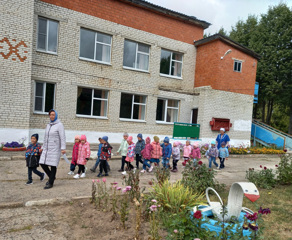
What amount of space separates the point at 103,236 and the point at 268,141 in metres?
19.1

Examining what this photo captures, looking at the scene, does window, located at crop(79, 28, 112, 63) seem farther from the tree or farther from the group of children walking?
the tree

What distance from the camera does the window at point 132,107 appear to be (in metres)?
14.8

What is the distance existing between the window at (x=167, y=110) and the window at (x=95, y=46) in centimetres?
458

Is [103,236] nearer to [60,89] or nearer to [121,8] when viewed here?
[60,89]

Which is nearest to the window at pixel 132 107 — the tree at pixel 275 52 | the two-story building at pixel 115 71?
the two-story building at pixel 115 71

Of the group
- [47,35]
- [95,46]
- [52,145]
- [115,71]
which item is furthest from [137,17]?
[52,145]

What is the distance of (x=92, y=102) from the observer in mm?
13719

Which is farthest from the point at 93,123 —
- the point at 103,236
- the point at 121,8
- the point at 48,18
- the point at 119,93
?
the point at 103,236

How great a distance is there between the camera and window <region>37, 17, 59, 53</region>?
40.1ft

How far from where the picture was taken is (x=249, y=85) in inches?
707

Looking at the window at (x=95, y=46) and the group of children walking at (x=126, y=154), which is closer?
the group of children walking at (x=126, y=154)

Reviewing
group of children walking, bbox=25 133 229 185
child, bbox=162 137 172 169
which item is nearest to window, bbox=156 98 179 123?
group of children walking, bbox=25 133 229 185

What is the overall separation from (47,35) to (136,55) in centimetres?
528

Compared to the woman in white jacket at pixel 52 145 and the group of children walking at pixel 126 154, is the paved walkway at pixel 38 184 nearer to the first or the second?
the group of children walking at pixel 126 154
